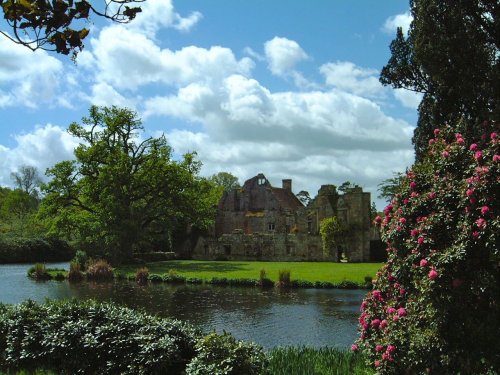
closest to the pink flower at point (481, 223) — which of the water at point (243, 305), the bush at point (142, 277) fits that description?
the water at point (243, 305)

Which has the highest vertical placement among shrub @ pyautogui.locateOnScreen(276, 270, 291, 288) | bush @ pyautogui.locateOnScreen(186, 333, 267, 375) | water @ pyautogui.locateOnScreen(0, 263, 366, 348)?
bush @ pyautogui.locateOnScreen(186, 333, 267, 375)

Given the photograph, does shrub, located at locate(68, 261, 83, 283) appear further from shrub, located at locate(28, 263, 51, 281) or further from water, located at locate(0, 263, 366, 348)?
shrub, located at locate(28, 263, 51, 281)

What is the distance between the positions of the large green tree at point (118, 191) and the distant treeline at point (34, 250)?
13015 millimetres

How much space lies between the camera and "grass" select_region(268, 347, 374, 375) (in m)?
8.30

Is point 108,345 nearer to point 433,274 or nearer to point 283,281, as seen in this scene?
point 433,274

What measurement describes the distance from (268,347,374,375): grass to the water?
609 centimetres

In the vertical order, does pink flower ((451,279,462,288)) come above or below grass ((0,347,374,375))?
above

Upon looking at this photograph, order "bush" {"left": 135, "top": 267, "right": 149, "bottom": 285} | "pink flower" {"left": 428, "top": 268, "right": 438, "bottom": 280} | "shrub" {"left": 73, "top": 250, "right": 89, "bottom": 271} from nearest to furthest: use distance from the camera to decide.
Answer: "pink flower" {"left": 428, "top": 268, "right": 438, "bottom": 280}, "bush" {"left": 135, "top": 267, "right": 149, "bottom": 285}, "shrub" {"left": 73, "top": 250, "right": 89, "bottom": 271}

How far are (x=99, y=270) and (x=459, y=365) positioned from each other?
32.6m

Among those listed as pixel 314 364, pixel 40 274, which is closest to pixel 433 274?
pixel 314 364

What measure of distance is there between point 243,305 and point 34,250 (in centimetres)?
4112

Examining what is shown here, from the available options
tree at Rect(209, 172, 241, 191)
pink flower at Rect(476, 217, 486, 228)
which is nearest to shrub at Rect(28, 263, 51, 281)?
pink flower at Rect(476, 217, 486, 228)

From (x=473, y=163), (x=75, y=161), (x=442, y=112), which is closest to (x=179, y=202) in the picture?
(x=75, y=161)

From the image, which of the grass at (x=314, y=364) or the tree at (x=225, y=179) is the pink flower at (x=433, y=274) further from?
the tree at (x=225, y=179)
